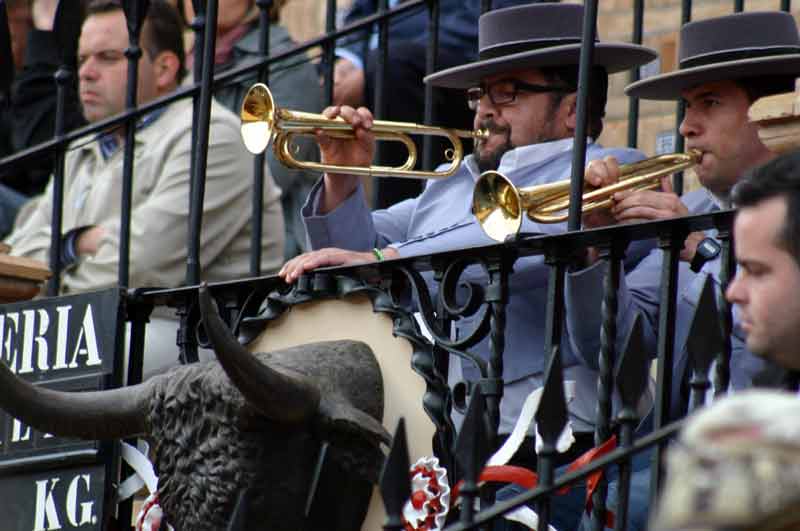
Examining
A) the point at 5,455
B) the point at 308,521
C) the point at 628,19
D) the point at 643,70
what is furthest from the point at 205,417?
the point at 628,19

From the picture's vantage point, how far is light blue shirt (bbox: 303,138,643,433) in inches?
187

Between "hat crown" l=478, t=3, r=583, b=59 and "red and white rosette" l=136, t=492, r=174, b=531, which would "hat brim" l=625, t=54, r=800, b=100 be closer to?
"hat crown" l=478, t=3, r=583, b=59

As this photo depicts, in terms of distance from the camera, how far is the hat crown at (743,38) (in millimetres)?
5266

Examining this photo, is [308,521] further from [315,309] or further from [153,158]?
[153,158]

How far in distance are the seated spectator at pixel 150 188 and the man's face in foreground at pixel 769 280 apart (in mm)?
3282

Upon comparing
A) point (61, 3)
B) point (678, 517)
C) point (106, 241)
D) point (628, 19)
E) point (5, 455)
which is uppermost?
point (628, 19)

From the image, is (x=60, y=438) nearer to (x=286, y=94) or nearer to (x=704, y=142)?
(x=704, y=142)

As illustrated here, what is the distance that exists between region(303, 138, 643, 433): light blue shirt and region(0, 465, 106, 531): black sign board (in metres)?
0.92

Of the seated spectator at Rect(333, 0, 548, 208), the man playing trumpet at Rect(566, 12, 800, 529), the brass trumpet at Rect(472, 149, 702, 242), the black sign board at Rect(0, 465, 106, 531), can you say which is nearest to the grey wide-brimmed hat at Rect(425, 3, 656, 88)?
the man playing trumpet at Rect(566, 12, 800, 529)

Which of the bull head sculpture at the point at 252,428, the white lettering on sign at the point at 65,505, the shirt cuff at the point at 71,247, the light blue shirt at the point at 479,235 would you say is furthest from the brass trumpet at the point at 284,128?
the shirt cuff at the point at 71,247

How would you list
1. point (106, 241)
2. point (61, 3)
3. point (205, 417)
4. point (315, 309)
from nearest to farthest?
1. point (205, 417)
2. point (315, 309)
3. point (61, 3)
4. point (106, 241)

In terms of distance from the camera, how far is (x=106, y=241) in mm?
6598

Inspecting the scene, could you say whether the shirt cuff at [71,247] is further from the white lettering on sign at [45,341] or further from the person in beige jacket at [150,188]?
the white lettering on sign at [45,341]

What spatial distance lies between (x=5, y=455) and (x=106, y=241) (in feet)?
4.98
